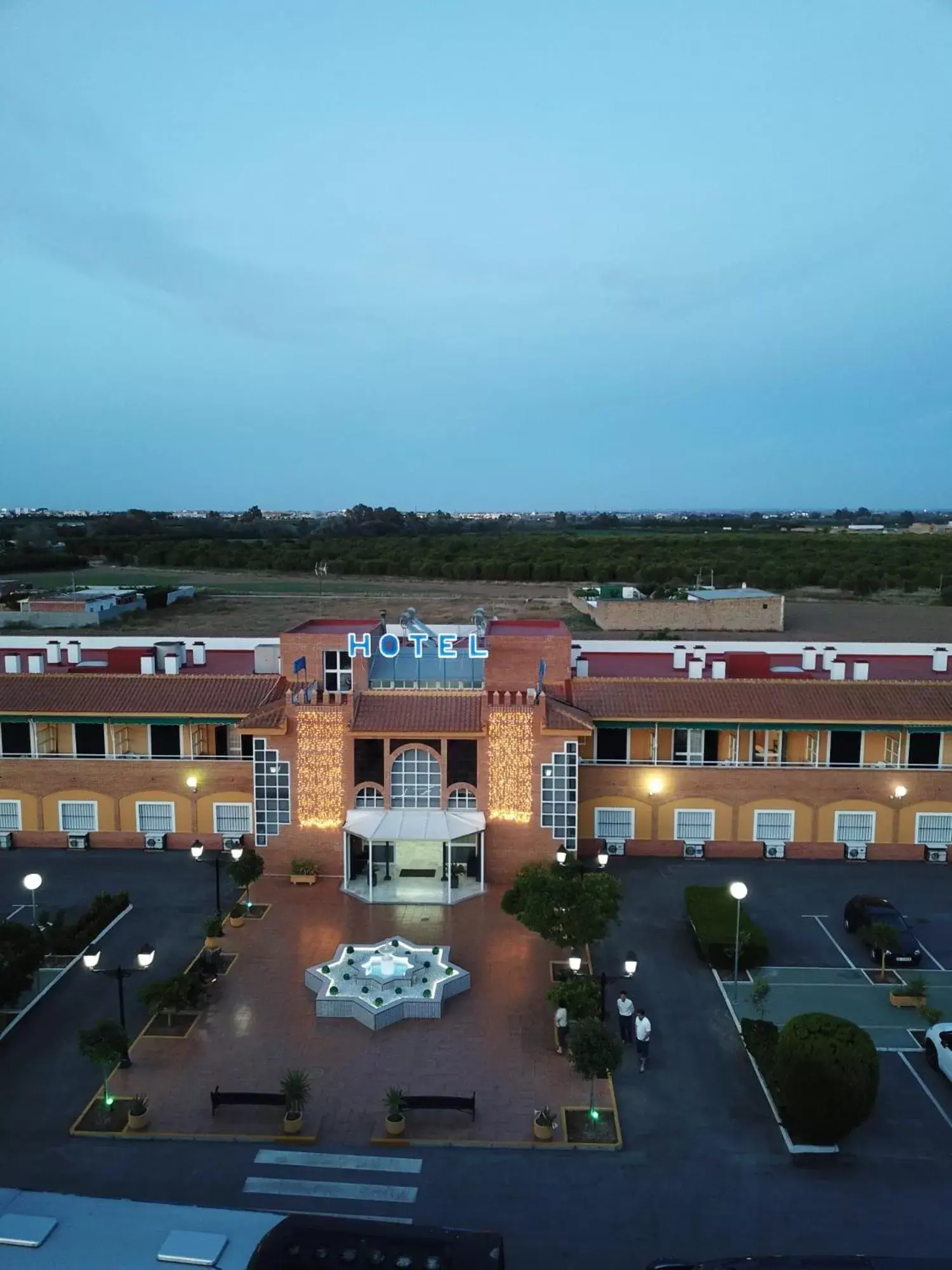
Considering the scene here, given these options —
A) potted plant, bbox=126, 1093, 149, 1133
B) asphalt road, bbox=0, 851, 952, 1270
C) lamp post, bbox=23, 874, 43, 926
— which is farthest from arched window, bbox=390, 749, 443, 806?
potted plant, bbox=126, 1093, 149, 1133

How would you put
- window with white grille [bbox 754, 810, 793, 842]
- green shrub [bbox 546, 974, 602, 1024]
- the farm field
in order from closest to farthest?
green shrub [bbox 546, 974, 602, 1024]
window with white grille [bbox 754, 810, 793, 842]
the farm field

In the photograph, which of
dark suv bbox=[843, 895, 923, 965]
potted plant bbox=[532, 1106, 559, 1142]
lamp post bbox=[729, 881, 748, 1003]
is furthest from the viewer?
dark suv bbox=[843, 895, 923, 965]

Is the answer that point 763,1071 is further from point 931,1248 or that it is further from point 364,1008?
point 364,1008

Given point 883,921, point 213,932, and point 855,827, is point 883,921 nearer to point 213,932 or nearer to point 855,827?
point 855,827

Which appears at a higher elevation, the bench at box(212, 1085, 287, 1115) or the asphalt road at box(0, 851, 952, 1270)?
the bench at box(212, 1085, 287, 1115)

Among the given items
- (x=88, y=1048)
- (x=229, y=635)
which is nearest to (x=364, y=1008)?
(x=88, y=1048)

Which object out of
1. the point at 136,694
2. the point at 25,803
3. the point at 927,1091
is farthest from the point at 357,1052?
the point at 25,803

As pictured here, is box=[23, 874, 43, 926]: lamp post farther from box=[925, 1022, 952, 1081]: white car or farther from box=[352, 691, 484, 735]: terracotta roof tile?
box=[925, 1022, 952, 1081]: white car

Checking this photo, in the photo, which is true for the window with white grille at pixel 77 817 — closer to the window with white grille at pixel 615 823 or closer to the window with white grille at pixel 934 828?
the window with white grille at pixel 615 823
